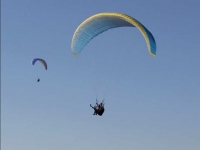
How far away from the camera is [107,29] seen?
62312 mm

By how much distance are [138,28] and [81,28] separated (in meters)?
7.38

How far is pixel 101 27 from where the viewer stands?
61.6 metres

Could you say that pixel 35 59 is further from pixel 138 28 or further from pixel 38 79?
pixel 138 28

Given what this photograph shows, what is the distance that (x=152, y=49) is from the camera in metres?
56.9

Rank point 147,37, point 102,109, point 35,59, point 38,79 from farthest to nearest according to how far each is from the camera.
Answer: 1. point 38,79
2. point 35,59
3. point 102,109
4. point 147,37

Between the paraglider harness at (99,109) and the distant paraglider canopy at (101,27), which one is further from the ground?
the distant paraglider canopy at (101,27)

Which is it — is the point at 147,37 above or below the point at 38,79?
below

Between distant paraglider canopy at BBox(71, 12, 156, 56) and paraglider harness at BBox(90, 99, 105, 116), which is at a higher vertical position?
distant paraglider canopy at BBox(71, 12, 156, 56)

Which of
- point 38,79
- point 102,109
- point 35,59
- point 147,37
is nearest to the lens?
point 147,37

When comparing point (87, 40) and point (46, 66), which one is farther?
point (46, 66)

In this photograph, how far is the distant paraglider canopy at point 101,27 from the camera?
56812 millimetres

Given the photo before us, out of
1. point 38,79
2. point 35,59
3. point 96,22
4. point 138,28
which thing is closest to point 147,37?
point 138,28

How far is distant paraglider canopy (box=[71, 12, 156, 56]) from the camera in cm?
5681

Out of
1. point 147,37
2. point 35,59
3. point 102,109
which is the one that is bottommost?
point 102,109
